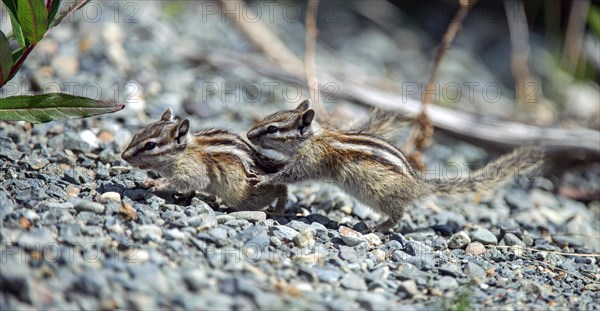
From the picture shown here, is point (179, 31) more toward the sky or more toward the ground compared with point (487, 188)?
more toward the sky

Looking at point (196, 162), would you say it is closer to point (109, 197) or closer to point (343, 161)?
point (109, 197)

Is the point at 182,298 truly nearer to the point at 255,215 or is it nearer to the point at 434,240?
the point at 255,215

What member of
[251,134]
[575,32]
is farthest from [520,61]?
[251,134]

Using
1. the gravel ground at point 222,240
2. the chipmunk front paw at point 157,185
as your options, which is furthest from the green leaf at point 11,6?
the chipmunk front paw at point 157,185

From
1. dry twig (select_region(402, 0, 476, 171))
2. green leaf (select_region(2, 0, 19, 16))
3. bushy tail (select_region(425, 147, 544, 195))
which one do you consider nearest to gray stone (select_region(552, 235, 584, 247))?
bushy tail (select_region(425, 147, 544, 195))

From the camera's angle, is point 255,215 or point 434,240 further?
point 434,240

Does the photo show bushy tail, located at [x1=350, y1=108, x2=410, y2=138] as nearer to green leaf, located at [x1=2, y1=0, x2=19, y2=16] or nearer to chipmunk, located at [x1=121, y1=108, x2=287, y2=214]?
chipmunk, located at [x1=121, y1=108, x2=287, y2=214]

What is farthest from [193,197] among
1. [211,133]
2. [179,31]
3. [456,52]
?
[456,52]
